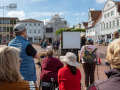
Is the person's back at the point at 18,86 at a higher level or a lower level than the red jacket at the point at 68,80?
higher

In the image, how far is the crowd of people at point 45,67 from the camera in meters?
1.18

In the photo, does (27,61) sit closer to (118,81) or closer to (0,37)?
(118,81)

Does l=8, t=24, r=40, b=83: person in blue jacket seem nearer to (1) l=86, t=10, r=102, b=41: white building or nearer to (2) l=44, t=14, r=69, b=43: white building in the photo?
(1) l=86, t=10, r=102, b=41: white building

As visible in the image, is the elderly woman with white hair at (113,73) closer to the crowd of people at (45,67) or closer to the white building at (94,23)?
the crowd of people at (45,67)

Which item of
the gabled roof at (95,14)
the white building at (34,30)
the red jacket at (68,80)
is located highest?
the gabled roof at (95,14)

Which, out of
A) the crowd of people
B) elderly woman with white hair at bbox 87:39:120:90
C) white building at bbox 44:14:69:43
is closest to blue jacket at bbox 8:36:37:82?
the crowd of people

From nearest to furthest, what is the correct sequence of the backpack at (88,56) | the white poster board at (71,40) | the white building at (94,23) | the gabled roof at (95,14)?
the backpack at (88,56) < the white poster board at (71,40) < the white building at (94,23) < the gabled roof at (95,14)

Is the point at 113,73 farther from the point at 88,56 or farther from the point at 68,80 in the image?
the point at 88,56

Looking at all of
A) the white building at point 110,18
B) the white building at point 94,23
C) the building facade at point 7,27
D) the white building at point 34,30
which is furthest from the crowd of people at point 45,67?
the building facade at point 7,27

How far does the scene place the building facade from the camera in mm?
56344

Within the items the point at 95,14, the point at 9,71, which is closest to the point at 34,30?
the point at 95,14

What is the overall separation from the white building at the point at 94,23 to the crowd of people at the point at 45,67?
142ft

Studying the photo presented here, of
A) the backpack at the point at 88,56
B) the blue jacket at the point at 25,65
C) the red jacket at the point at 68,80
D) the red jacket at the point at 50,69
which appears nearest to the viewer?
the blue jacket at the point at 25,65

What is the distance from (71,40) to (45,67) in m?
7.29
